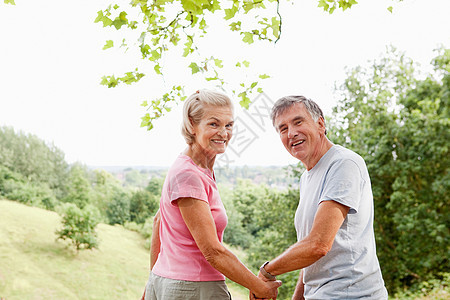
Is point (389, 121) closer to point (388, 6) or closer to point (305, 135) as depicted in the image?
point (388, 6)

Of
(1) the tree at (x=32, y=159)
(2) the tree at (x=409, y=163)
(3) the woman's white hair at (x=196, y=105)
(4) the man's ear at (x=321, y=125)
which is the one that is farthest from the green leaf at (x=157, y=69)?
(1) the tree at (x=32, y=159)

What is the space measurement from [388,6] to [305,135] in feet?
3.35

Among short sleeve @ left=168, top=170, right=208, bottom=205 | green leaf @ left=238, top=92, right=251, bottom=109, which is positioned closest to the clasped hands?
short sleeve @ left=168, top=170, right=208, bottom=205

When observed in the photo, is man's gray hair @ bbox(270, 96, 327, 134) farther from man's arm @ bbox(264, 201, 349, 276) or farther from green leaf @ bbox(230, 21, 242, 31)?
green leaf @ bbox(230, 21, 242, 31)

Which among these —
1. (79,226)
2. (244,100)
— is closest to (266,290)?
(244,100)

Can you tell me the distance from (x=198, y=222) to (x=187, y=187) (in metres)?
0.11

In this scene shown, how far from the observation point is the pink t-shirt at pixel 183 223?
1213 mm

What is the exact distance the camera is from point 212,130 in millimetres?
1327

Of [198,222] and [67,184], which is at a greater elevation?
[198,222]

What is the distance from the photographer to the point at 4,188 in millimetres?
9172

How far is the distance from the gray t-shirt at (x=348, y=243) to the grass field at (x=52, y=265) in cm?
687

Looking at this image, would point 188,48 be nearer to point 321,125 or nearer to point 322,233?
point 321,125

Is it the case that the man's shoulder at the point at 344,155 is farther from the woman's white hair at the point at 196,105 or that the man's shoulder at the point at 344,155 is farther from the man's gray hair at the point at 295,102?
the woman's white hair at the point at 196,105

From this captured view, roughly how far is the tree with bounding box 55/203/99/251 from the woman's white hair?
6.59 metres
